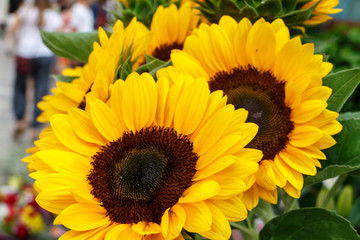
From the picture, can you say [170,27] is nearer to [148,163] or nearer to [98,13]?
[148,163]

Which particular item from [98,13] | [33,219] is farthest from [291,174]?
[98,13]

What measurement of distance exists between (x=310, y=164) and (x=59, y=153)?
0.84ft

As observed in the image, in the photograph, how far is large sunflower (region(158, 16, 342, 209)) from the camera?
50 cm

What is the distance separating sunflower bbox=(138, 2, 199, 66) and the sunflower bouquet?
75 mm

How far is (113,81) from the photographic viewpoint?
526 millimetres

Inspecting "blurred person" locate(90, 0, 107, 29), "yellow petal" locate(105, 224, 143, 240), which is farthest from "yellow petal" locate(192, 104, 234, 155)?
"blurred person" locate(90, 0, 107, 29)

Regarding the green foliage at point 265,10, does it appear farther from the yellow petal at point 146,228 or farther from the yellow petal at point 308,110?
the yellow petal at point 146,228

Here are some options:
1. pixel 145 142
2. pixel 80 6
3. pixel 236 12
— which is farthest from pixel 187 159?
pixel 80 6

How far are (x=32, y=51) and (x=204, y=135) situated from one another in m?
3.36

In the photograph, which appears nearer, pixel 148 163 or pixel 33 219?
pixel 148 163

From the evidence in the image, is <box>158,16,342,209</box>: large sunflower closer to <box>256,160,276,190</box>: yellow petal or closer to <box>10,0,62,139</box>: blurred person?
<box>256,160,276,190</box>: yellow petal

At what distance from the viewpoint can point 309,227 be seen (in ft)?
1.86

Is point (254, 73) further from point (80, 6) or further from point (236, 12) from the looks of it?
point (80, 6)

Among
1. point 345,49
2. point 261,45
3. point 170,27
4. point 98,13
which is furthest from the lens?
point 98,13
